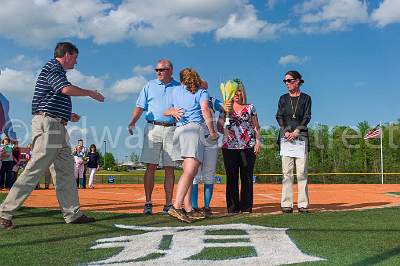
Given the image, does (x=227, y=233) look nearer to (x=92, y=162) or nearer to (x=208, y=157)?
(x=208, y=157)

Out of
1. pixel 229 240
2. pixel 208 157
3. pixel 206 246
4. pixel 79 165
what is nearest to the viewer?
pixel 206 246

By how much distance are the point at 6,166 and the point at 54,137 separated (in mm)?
11311

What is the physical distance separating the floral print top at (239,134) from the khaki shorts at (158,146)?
82cm

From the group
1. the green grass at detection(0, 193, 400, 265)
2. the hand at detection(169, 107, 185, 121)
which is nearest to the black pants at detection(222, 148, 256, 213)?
the green grass at detection(0, 193, 400, 265)

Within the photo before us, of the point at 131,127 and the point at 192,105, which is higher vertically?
the point at 192,105

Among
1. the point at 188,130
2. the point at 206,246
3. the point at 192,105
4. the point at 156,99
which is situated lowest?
the point at 206,246

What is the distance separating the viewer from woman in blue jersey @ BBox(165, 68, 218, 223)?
20.5 feet

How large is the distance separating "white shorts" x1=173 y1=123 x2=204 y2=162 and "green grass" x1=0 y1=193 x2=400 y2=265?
2.70 ft

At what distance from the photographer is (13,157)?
16.5 meters

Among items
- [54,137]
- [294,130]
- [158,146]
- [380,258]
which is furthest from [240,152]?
[380,258]

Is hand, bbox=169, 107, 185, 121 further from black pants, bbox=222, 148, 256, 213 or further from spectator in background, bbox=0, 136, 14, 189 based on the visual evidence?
spectator in background, bbox=0, 136, 14, 189

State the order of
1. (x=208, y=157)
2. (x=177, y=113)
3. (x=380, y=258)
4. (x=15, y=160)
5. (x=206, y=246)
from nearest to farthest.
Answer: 1. (x=380, y=258)
2. (x=206, y=246)
3. (x=177, y=113)
4. (x=208, y=157)
5. (x=15, y=160)

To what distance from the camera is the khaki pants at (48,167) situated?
18.5 feet

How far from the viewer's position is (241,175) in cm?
742
